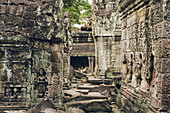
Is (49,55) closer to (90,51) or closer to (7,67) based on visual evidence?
(7,67)

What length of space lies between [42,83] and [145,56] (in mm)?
2753

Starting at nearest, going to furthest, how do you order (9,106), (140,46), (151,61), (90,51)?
1. (151,61)
2. (140,46)
3. (9,106)
4. (90,51)

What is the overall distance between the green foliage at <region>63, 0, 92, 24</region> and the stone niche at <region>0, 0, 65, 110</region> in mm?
16997

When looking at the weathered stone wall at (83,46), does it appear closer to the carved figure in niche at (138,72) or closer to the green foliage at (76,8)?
the green foliage at (76,8)

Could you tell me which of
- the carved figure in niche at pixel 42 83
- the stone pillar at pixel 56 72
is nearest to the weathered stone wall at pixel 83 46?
the stone pillar at pixel 56 72

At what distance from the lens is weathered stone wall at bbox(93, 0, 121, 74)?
39.9ft

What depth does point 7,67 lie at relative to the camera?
541cm

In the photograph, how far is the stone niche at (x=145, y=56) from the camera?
3744 millimetres

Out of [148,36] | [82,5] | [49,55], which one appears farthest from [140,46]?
[82,5]

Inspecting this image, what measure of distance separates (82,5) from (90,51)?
11131mm

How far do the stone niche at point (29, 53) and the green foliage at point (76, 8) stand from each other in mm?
16997

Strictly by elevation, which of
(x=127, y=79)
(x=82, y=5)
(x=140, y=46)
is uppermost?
(x=82, y=5)

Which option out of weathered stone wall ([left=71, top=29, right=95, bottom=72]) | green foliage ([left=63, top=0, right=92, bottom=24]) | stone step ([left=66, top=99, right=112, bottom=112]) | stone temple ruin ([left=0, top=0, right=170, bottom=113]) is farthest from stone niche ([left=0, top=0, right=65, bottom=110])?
green foliage ([left=63, top=0, right=92, bottom=24])

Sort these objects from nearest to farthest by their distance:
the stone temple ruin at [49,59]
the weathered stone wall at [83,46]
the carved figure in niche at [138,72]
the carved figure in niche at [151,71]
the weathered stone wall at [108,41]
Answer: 1. the carved figure in niche at [151,71]
2. the stone temple ruin at [49,59]
3. the carved figure in niche at [138,72]
4. the weathered stone wall at [108,41]
5. the weathered stone wall at [83,46]
